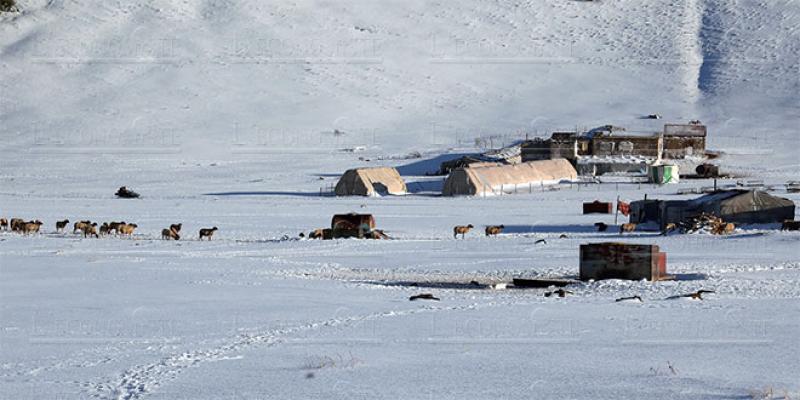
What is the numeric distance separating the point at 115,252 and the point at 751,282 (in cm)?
1157

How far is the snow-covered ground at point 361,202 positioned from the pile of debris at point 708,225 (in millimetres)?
632

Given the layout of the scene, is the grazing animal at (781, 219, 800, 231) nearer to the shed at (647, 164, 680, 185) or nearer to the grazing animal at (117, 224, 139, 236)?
the grazing animal at (117, 224, 139, 236)

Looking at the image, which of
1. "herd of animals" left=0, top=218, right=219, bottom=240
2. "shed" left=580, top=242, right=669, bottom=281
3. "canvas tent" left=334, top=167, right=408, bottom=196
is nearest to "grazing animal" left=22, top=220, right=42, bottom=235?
"herd of animals" left=0, top=218, right=219, bottom=240

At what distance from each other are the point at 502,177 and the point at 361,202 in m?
6.41

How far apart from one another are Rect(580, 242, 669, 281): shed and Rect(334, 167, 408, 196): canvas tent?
2611 cm

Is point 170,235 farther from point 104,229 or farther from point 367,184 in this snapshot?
point 367,184

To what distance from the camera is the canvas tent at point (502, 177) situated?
151 ft

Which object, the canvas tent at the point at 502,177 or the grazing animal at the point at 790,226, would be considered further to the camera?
the canvas tent at the point at 502,177

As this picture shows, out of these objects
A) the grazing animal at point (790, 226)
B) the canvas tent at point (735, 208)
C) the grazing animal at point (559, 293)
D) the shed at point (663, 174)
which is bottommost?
the grazing animal at point (559, 293)

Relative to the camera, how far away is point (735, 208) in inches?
1212

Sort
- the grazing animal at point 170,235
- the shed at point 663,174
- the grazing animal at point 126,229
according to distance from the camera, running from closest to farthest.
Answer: the grazing animal at point 170,235, the grazing animal at point 126,229, the shed at point 663,174

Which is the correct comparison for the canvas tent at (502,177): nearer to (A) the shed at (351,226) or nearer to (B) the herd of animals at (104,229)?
(A) the shed at (351,226)

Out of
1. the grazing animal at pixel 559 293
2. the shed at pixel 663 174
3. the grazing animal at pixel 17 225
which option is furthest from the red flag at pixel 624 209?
the grazing animal at pixel 559 293

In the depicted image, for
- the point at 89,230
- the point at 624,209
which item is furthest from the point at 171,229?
the point at 624,209
